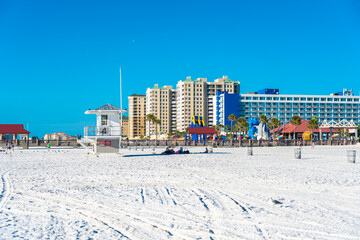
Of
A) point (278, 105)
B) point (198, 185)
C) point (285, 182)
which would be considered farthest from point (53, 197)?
point (278, 105)

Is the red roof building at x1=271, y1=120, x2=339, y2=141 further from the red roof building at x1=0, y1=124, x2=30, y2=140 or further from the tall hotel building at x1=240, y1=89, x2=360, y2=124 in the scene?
the red roof building at x1=0, y1=124, x2=30, y2=140

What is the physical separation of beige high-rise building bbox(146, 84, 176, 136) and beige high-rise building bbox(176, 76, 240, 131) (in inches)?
238

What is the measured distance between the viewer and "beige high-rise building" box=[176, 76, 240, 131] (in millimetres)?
161250

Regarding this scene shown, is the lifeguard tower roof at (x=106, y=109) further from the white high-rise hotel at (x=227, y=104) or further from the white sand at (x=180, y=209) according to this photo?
the white high-rise hotel at (x=227, y=104)

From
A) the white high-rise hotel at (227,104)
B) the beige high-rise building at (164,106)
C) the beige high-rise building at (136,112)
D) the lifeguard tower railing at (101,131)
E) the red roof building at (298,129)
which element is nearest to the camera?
the lifeguard tower railing at (101,131)

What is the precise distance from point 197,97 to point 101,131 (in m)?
131

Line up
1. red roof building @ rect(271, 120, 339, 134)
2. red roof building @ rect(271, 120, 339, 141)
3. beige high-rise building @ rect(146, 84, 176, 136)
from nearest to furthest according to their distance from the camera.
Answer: red roof building @ rect(271, 120, 339, 141)
red roof building @ rect(271, 120, 339, 134)
beige high-rise building @ rect(146, 84, 176, 136)

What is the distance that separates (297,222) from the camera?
8359 mm

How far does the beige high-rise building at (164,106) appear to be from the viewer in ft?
563

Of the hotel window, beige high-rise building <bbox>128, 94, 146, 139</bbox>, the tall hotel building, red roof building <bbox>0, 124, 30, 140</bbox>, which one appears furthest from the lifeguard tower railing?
beige high-rise building <bbox>128, 94, 146, 139</bbox>

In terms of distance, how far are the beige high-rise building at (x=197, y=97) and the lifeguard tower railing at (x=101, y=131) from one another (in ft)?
420

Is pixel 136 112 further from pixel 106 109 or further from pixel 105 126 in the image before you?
pixel 105 126

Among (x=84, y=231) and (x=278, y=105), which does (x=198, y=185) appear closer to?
(x=84, y=231)

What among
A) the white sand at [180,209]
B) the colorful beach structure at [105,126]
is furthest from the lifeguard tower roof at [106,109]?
the white sand at [180,209]
